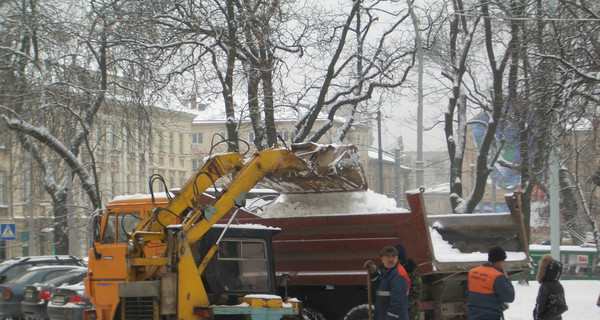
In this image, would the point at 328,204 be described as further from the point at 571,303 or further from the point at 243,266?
the point at 571,303

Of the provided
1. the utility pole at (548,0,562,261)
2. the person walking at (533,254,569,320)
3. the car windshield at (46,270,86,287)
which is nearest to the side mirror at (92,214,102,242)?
the car windshield at (46,270,86,287)

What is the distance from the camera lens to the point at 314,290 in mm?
11609

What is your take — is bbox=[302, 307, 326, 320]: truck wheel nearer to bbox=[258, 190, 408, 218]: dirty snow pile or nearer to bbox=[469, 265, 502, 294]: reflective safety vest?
bbox=[258, 190, 408, 218]: dirty snow pile

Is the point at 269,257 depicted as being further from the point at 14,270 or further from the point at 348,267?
the point at 14,270

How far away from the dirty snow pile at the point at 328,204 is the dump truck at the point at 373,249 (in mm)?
249

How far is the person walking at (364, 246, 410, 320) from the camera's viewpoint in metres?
A: 8.53

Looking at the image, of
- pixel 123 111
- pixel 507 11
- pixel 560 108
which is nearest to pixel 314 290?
pixel 560 108

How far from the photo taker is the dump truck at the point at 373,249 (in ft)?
34.7

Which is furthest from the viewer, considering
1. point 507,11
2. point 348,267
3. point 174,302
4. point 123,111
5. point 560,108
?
point 123,111

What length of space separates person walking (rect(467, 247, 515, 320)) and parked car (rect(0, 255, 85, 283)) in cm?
1313

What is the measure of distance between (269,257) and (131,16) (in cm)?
1018

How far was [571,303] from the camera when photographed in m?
17.8

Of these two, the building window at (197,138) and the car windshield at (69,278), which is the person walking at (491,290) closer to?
the car windshield at (69,278)

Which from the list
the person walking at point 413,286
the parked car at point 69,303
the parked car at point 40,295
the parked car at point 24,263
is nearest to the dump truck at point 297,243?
the person walking at point 413,286
